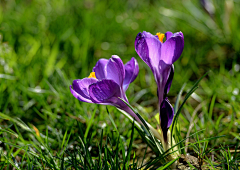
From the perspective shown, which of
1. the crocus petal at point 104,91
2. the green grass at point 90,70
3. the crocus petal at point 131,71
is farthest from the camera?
the green grass at point 90,70

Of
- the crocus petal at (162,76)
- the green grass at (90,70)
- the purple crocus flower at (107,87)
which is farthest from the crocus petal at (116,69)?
the green grass at (90,70)

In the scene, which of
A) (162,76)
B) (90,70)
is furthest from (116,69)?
(90,70)

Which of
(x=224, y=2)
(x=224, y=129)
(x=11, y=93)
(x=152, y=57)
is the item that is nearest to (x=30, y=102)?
(x=11, y=93)

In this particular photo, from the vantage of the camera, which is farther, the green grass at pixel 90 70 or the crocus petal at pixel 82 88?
the green grass at pixel 90 70

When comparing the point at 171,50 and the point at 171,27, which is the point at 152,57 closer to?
the point at 171,50

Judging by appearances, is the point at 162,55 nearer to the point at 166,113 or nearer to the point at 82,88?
the point at 166,113

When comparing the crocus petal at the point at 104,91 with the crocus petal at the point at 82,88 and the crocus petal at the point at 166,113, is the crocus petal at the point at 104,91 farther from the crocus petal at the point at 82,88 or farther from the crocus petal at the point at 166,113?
the crocus petal at the point at 166,113

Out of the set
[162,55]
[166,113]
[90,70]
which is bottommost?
[166,113]
